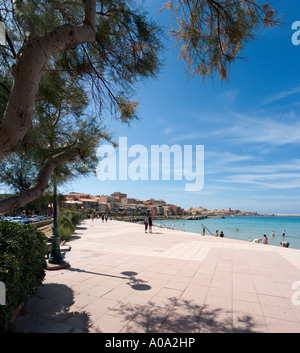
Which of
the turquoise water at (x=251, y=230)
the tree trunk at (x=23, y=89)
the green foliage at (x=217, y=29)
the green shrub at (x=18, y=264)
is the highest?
the green foliage at (x=217, y=29)

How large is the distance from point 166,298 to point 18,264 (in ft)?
8.89

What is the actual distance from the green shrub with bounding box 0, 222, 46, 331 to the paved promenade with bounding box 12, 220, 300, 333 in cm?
58

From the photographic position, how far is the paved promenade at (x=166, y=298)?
9.76 feet

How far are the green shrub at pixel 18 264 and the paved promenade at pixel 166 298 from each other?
1.91 ft

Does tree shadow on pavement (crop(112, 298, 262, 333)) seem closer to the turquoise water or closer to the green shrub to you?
the green shrub

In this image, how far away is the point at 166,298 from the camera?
390 centimetres

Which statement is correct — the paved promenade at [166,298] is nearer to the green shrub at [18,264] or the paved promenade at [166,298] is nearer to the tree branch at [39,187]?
the green shrub at [18,264]

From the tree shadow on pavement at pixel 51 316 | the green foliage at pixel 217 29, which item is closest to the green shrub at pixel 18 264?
the tree shadow on pavement at pixel 51 316

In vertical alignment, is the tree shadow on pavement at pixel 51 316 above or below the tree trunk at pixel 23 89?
below

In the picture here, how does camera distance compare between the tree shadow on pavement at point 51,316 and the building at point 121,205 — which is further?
the building at point 121,205

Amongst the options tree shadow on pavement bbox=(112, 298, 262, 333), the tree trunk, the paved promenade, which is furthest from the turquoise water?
the tree trunk

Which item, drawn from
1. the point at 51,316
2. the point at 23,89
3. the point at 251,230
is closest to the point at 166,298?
the point at 51,316
